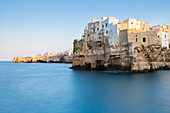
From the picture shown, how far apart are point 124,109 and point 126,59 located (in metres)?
20.3

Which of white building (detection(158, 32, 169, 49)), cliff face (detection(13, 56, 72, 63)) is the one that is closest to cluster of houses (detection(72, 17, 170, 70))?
white building (detection(158, 32, 169, 49))

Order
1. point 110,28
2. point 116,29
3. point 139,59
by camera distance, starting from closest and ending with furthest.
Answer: point 139,59
point 116,29
point 110,28

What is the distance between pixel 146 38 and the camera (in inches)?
1260

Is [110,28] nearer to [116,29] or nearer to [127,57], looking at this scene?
[116,29]

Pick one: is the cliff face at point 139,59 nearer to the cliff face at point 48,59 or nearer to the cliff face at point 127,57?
the cliff face at point 127,57

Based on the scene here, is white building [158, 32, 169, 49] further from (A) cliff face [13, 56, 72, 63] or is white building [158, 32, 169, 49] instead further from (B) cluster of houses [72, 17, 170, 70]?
(A) cliff face [13, 56, 72, 63]

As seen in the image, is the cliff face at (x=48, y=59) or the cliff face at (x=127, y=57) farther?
the cliff face at (x=48, y=59)

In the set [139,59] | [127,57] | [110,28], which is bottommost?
[139,59]

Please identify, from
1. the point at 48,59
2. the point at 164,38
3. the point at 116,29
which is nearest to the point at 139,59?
the point at 116,29

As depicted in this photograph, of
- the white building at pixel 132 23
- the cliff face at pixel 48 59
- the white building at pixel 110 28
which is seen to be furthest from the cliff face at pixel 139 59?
the cliff face at pixel 48 59

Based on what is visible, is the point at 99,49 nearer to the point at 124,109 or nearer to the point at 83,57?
the point at 83,57

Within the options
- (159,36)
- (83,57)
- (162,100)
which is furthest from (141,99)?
(83,57)

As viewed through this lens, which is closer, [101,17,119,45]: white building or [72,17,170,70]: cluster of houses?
[72,17,170,70]: cluster of houses

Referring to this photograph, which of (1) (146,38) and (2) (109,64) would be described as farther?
(2) (109,64)
